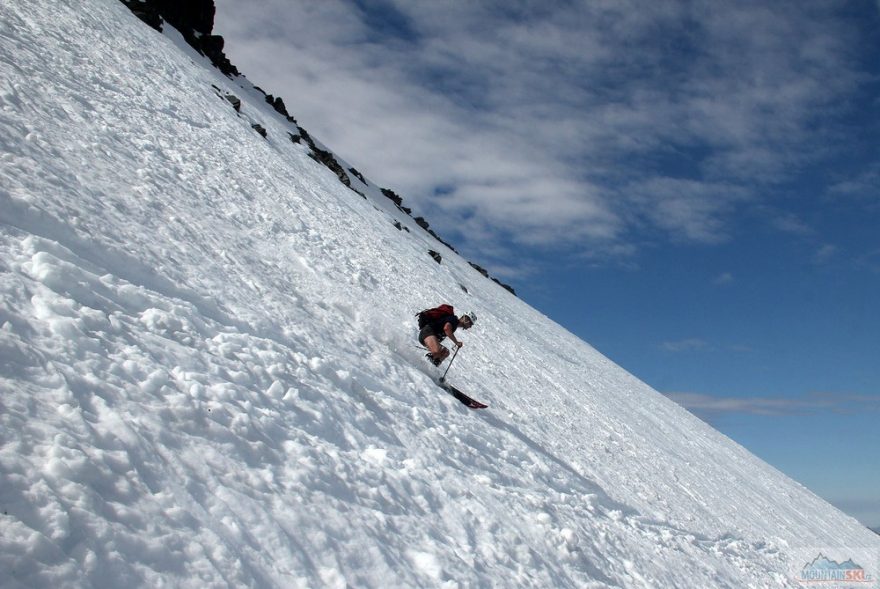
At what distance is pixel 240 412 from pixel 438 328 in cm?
677

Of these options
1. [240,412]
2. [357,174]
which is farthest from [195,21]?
[240,412]

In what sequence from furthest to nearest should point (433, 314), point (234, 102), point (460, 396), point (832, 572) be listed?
point (234, 102) < point (832, 572) < point (433, 314) < point (460, 396)

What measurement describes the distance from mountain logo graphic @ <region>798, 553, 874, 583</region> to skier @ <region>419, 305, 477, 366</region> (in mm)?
9886

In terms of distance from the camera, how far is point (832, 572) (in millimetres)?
16469

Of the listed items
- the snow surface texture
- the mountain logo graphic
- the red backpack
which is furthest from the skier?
the mountain logo graphic

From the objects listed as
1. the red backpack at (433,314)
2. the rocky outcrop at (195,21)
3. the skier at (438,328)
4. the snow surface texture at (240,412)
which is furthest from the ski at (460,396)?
the rocky outcrop at (195,21)

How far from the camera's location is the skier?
11820mm

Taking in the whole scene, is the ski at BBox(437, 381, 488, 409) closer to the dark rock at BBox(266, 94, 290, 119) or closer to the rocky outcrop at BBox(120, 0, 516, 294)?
the rocky outcrop at BBox(120, 0, 516, 294)

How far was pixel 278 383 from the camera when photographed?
6879 millimetres

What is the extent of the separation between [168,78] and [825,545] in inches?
1045

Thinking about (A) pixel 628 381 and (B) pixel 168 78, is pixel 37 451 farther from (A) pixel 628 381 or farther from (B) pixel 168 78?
(A) pixel 628 381

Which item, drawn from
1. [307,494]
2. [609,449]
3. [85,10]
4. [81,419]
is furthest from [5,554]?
[85,10]

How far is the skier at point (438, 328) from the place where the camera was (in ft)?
38.8

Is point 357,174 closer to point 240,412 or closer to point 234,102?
point 234,102
